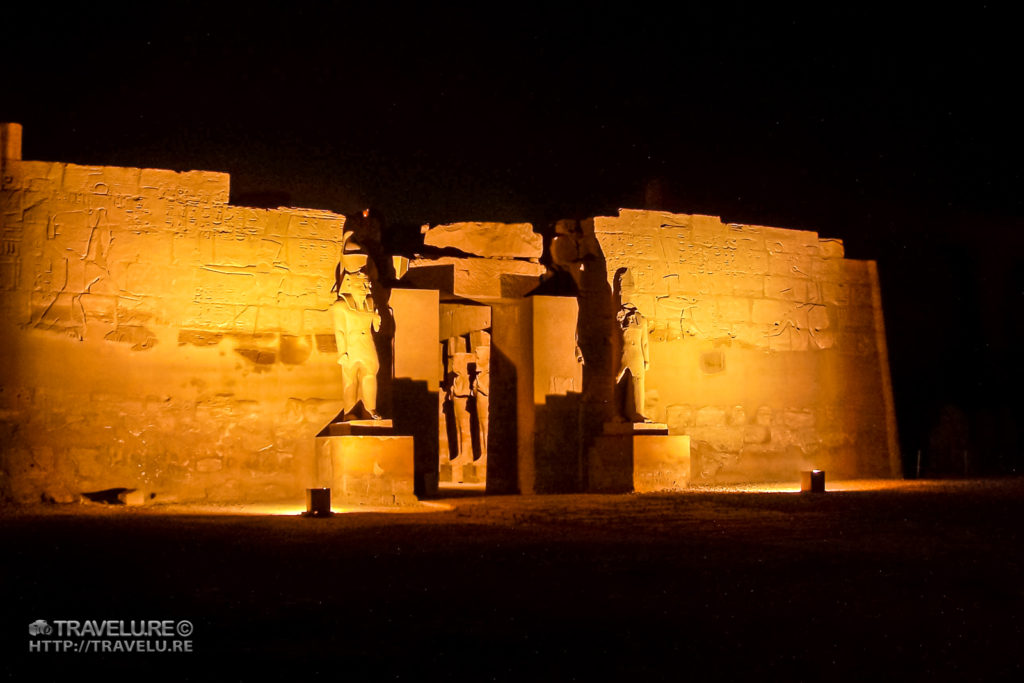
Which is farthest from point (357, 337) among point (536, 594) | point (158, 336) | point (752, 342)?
point (536, 594)

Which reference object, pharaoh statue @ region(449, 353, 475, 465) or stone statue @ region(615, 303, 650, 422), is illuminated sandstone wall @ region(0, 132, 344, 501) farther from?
pharaoh statue @ region(449, 353, 475, 465)

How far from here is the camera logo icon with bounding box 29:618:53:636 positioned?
3975 mm

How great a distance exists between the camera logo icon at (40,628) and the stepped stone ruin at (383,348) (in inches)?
223

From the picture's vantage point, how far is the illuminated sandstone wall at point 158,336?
10.1 m

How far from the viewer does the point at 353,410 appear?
10.2m

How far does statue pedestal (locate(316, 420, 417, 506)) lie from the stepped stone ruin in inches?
0.8

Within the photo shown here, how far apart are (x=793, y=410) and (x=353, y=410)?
237 inches

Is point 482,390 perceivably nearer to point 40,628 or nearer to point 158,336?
point 158,336

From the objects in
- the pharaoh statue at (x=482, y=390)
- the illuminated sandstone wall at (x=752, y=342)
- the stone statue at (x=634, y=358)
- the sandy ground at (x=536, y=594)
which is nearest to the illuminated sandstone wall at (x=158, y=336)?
the sandy ground at (x=536, y=594)

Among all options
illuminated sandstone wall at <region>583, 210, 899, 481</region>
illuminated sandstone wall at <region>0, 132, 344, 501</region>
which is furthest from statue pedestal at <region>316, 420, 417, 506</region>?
illuminated sandstone wall at <region>583, 210, 899, 481</region>

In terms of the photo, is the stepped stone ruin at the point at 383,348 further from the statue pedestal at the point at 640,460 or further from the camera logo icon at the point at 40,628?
the camera logo icon at the point at 40,628

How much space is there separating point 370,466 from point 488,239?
3571mm

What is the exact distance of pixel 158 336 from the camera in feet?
34.4

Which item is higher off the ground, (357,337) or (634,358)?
(357,337)
